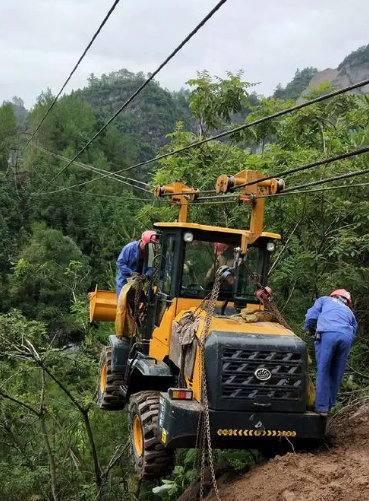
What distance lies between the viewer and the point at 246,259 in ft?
21.8

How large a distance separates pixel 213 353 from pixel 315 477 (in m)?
1.32

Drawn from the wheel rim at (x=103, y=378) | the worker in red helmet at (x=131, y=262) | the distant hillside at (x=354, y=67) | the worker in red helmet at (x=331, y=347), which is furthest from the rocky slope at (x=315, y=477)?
the distant hillside at (x=354, y=67)

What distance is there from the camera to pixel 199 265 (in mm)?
6465

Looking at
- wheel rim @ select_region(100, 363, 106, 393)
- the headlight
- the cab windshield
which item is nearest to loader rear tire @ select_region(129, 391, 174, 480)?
the cab windshield

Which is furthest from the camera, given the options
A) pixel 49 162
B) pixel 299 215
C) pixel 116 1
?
pixel 49 162

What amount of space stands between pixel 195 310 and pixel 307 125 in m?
5.86

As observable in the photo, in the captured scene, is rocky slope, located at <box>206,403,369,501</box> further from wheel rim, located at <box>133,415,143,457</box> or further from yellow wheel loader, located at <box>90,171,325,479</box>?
wheel rim, located at <box>133,415,143,457</box>

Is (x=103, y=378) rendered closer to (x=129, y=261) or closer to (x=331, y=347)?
(x=129, y=261)

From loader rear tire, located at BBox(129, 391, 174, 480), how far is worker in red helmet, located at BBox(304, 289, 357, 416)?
1.54m

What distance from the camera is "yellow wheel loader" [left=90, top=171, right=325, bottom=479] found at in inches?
212

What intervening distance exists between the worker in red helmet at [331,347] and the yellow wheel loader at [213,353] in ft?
0.66

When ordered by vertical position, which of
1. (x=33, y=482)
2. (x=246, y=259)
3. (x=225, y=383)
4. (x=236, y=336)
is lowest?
(x=33, y=482)

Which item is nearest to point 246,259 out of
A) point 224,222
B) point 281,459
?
point 281,459

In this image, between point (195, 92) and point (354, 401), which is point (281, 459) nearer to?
point (354, 401)
